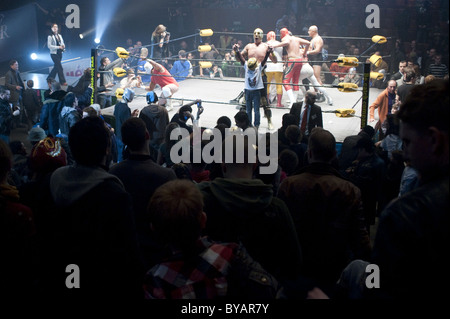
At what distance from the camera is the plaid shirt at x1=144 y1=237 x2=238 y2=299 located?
54.9 inches

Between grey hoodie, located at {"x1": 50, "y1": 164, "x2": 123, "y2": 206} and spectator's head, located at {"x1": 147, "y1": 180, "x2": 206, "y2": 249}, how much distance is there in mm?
501

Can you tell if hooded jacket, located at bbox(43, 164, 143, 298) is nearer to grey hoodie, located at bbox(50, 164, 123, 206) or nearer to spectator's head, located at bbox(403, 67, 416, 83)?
grey hoodie, located at bbox(50, 164, 123, 206)

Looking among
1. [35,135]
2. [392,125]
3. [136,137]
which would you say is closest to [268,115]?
[392,125]

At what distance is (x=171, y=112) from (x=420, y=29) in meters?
7.51

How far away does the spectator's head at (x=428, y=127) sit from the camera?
1157 millimetres

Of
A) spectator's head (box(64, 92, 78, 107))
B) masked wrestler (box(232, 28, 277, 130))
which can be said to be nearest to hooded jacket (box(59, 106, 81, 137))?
spectator's head (box(64, 92, 78, 107))

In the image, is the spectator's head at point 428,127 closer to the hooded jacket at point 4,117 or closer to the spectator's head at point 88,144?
the spectator's head at point 88,144

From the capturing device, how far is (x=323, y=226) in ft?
7.54

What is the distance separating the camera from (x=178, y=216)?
144 centimetres

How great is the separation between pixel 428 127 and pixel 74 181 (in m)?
1.32

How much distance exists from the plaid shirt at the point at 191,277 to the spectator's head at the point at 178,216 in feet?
0.17

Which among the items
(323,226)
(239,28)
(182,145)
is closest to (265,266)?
(323,226)

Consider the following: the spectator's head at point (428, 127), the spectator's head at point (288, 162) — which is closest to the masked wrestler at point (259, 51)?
the spectator's head at point (288, 162)
